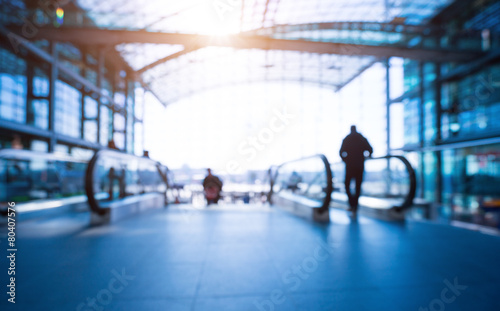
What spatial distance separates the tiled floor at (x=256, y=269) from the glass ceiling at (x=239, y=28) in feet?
29.5

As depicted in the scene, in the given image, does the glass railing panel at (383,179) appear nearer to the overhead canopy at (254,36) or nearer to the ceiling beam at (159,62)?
the overhead canopy at (254,36)

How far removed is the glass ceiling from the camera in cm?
1541

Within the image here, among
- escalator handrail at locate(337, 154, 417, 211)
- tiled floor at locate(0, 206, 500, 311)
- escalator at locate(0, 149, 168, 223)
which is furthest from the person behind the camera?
escalator handrail at locate(337, 154, 417, 211)

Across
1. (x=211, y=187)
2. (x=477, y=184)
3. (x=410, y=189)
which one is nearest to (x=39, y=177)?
(x=211, y=187)

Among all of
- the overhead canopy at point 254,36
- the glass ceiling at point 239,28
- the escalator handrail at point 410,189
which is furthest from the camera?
the glass ceiling at point 239,28

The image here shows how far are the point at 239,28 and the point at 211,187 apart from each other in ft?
46.5

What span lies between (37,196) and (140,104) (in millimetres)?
22852

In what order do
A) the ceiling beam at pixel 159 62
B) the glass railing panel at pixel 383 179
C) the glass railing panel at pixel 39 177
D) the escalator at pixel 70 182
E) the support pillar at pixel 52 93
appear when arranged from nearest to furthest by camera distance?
the escalator at pixel 70 182 < the glass railing panel at pixel 39 177 < the glass railing panel at pixel 383 179 < the support pillar at pixel 52 93 < the ceiling beam at pixel 159 62

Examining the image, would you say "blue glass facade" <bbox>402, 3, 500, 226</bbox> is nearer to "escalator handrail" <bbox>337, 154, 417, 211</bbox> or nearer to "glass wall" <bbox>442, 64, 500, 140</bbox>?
"glass wall" <bbox>442, 64, 500, 140</bbox>

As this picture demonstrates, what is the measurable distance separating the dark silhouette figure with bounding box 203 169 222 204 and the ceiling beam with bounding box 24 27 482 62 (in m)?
6.91

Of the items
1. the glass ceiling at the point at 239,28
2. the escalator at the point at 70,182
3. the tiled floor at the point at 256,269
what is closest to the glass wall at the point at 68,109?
the glass ceiling at the point at 239,28

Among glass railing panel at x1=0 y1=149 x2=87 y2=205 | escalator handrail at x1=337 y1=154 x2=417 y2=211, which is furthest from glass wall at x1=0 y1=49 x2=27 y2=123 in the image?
escalator handrail at x1=337 y1=154 x2=417 y2=211

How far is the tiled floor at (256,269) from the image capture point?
1.69 m

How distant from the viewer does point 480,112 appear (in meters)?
13.3
